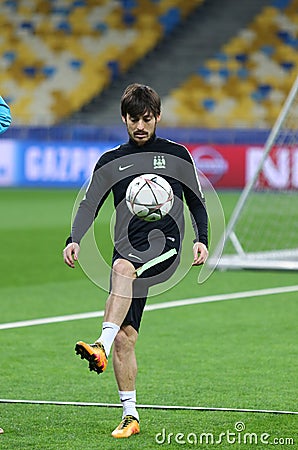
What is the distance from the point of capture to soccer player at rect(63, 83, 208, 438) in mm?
5027

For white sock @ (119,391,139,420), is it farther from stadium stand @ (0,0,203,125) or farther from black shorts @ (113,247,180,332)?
stadium stand @ (0,0,203,125)

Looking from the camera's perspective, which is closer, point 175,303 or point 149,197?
point 149,197

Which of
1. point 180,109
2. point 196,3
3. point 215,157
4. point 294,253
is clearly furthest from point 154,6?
point 294,253

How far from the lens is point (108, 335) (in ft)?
16.1

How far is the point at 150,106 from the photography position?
195 inches

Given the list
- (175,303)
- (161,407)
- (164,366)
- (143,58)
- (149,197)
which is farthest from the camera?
(143,58)

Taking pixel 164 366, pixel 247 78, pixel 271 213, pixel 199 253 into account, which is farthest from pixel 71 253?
pixel 247 78

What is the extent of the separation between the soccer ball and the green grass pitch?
3.48 feet

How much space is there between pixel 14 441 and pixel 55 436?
209 mm

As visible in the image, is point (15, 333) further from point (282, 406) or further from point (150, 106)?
point (150, 106)

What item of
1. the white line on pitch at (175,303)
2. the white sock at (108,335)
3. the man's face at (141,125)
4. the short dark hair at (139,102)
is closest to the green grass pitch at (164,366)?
the white line on pitch at (175,303)

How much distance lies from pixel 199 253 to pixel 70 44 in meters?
27.4

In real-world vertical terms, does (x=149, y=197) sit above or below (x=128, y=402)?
above

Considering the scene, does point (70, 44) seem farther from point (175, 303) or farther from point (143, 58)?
point (175, 303)
